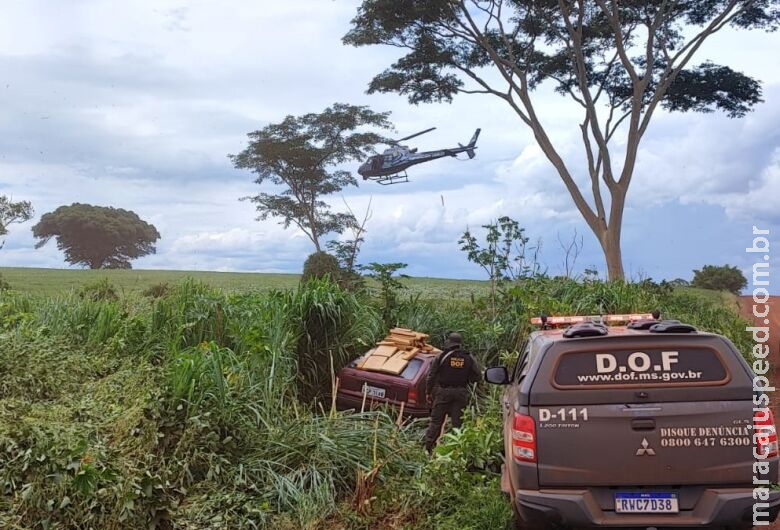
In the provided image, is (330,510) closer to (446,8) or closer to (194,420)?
(194,420)

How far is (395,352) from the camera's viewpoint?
10727mm

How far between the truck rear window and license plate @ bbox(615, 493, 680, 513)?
722 mm

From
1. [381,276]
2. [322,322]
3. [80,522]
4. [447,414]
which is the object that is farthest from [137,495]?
[381,276]

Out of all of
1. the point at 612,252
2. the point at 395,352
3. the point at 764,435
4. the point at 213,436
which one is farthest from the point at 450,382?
the point at 612,252

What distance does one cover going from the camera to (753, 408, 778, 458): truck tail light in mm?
4719

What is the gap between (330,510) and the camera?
6352 mm

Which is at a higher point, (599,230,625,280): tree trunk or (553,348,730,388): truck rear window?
(599,230,625,280): tree trunk

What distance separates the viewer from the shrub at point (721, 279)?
31.0 m

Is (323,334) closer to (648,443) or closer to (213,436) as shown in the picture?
(213,436)

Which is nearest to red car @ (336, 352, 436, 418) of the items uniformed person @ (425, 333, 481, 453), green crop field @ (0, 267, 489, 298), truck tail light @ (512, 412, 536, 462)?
uniformed person @ (425, 333, 481, 453)

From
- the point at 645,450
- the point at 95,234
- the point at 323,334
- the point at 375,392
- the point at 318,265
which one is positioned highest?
the point at 95,234

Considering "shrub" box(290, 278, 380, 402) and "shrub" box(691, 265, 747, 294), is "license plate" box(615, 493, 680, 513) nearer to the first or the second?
"shrub" box(290, 278, 380, 402)

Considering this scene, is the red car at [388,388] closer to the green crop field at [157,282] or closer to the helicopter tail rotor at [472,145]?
the green crop field at [157,282]

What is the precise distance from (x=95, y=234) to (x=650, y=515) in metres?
44.8
